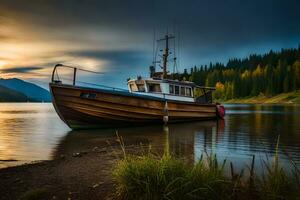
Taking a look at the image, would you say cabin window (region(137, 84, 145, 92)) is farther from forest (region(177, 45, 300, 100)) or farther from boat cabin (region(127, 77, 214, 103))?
forest (region(177, 45, 300, 100))

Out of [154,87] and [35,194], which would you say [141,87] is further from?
[35,194]

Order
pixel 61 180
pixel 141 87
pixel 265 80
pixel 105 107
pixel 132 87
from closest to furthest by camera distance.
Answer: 1. pixel 61 180
2. pixel 105 107
3. pixel 141 87
4. pixel 132 87
5. pixel 265 80

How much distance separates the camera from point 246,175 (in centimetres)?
930

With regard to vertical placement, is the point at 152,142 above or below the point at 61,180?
below

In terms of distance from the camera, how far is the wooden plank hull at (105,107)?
23.0 metres

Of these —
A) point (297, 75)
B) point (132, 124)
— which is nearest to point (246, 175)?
point (132, 124)

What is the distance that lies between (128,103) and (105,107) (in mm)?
1868

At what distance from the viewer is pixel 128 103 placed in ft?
82.1

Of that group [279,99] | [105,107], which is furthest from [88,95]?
[279,99]

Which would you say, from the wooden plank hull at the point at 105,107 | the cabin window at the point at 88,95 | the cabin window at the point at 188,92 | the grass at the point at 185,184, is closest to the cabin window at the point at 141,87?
the wooden plank hull at the point at 105,107

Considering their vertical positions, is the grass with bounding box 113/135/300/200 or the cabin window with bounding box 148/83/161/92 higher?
the cabin window with bounding box 148/83/161/92

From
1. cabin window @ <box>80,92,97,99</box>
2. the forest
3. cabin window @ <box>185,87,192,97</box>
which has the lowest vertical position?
cabin window @ <box>80,92,97,99</box>

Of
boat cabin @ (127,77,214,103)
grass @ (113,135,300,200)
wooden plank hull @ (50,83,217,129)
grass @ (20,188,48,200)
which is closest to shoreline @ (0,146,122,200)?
grass @ (20,188,48,200)

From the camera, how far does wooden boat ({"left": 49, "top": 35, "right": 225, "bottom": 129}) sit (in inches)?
908
